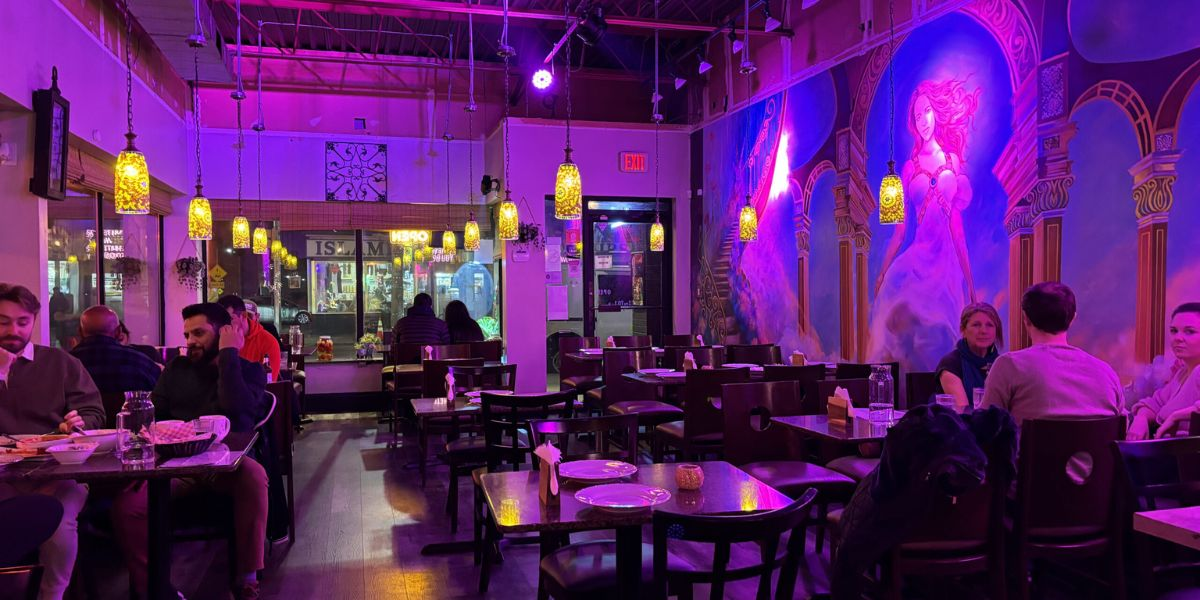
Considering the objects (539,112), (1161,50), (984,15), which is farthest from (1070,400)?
(539,112)

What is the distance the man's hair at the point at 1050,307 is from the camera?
3.26m

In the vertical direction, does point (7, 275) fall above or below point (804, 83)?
below

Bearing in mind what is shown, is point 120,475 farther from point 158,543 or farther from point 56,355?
point 56,355

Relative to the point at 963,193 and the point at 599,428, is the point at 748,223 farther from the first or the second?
the point at 599,428

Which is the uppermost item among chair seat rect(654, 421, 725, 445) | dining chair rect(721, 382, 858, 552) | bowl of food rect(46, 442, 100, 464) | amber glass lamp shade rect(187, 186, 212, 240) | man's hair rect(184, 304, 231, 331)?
amber glass lamp shade rect(187, 186, 212, 240)

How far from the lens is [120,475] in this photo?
111 inches

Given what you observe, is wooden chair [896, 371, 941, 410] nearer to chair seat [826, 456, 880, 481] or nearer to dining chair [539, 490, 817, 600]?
chair seat [826, 456, 880, 481]

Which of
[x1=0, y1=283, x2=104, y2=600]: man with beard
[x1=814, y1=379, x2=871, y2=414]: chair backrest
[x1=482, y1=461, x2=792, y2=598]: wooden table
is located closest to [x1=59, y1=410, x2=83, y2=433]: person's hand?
[x1=0, y1=283, x2=104, y2=600]: man with beard

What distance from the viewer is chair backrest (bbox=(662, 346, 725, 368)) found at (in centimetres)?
705

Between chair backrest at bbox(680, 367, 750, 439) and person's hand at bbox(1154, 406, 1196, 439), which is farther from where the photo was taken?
chair backrest at bbox(680, 367, 750, 439)

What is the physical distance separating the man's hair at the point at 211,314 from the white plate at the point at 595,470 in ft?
6.91

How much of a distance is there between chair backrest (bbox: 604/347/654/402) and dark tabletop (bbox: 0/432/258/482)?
3.99m

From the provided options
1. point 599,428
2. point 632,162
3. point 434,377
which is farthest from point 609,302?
point 599,428

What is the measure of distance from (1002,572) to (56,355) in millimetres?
4084
